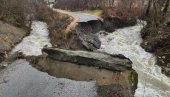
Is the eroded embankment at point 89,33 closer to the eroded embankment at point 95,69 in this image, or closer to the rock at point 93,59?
the rock at point 93,59

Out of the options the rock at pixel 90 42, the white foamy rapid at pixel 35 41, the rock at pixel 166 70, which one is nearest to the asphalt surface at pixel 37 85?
the white foamy rapid at pixel 35 41

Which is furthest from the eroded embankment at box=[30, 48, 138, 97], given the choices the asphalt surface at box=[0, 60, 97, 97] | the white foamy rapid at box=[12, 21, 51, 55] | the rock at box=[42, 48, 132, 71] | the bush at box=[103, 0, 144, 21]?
the bush at box=[103, 0, 144, 21]

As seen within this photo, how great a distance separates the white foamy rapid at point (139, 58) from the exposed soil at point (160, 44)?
46cm

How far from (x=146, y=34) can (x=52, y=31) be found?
8886 millimetres

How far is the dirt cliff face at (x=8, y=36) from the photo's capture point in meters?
19.6

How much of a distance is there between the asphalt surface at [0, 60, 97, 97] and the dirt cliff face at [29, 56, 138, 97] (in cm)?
44

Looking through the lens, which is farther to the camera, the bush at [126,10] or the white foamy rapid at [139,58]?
the bush at [126,10]

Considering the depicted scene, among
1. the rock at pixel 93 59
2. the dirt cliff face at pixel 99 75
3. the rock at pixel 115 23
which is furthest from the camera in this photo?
the rock at pixel 115 23

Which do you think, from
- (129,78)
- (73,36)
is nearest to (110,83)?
(129,78)

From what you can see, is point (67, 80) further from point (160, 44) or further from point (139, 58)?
point (160, 44)

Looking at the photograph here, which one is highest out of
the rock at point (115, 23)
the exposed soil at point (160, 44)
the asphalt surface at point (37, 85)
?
the asphalt surface at point (37, 85)

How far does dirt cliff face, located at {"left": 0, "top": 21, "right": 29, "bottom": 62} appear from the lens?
19.6m

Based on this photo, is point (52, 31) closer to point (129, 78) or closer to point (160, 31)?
point (160, 31)

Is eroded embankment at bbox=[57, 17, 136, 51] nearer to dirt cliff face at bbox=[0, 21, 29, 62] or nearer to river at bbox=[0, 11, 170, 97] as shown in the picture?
river at bbox=[0, 11, 170, 97]
